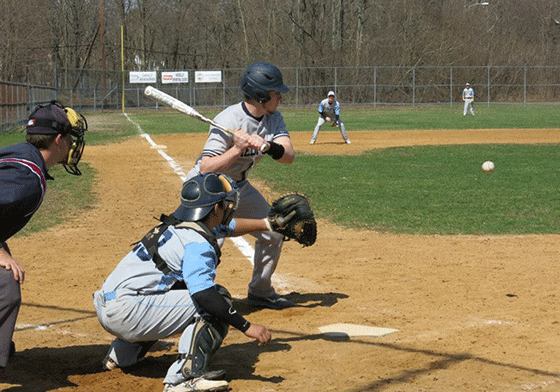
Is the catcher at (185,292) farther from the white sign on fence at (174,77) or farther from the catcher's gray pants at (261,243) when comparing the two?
the white sign on fence at (174,77)

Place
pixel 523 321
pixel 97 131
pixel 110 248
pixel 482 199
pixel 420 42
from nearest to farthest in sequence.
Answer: pixel 523 321 < pixel 110 248 < pixel 482 199 < pixel 97 131 < pixel 420 42

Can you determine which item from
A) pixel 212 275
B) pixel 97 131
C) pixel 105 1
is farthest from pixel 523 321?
pixel 105 1

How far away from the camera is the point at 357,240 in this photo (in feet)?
32.0

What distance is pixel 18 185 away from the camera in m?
4.30

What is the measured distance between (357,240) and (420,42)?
56.6 meters

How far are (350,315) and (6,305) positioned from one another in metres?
2.90

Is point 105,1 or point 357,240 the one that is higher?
point 105,1

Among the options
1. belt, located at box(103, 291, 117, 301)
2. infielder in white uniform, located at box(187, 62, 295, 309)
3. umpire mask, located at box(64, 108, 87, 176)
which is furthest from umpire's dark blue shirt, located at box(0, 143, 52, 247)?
infielder in white uniform, located at box(187, 62, 295, 309)

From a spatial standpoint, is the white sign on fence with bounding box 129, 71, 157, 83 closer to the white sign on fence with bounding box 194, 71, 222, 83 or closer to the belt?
the white sign on fence with bounding box 194, 71, 222, 83

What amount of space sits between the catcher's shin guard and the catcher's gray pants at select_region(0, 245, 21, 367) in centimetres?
102

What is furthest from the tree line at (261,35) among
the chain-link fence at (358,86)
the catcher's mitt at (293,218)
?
the catcher's mitt at (293,218)

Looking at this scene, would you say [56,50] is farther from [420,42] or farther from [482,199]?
[482,199]

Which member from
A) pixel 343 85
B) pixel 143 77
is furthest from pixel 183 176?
pixel 343 85

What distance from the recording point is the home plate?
232 inches
